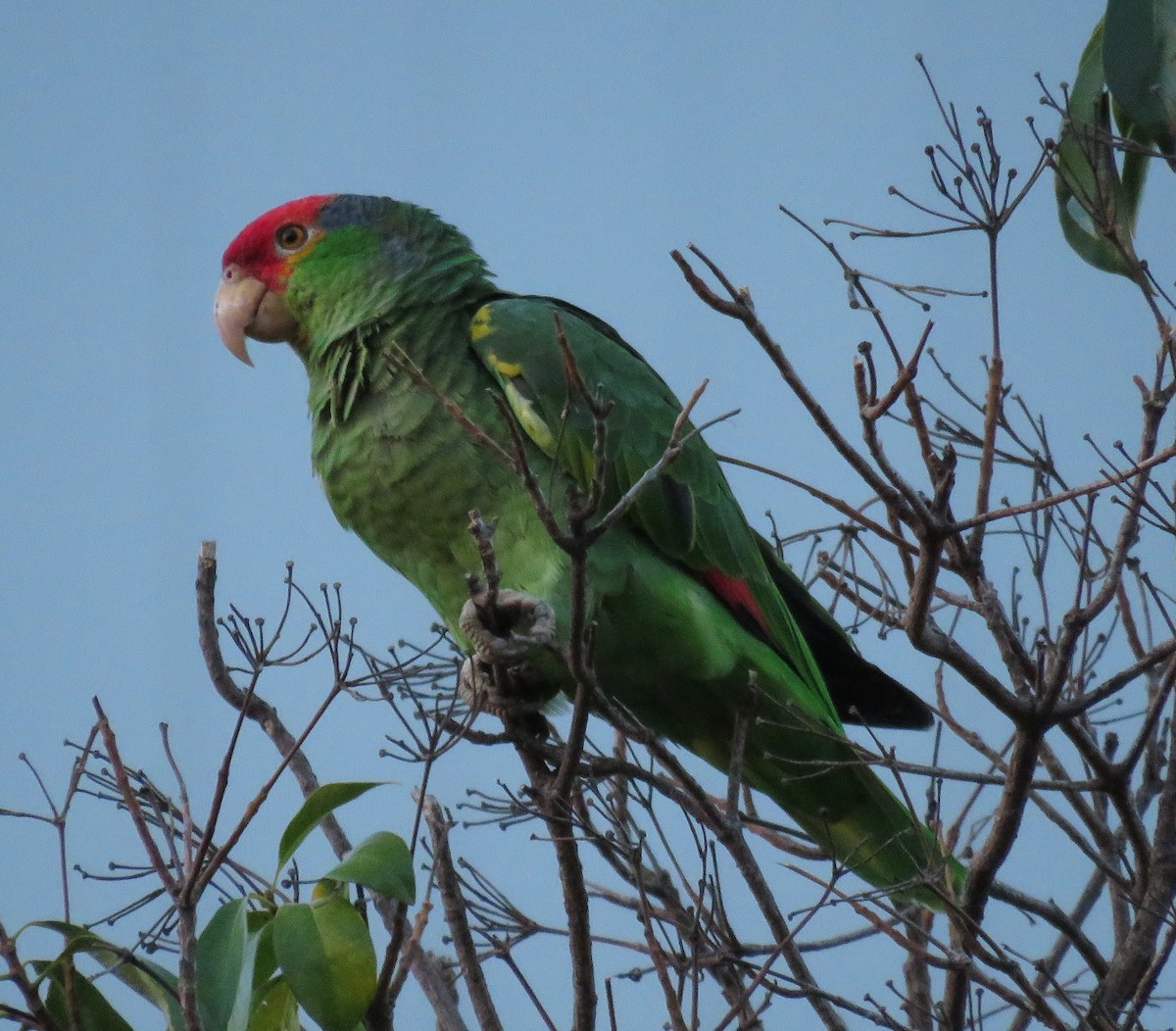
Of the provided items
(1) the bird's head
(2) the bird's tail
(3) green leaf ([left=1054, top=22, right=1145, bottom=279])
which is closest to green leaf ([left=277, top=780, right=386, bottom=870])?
(2) the bird's tail

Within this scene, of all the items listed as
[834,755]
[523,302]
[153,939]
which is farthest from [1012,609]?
[153,939]

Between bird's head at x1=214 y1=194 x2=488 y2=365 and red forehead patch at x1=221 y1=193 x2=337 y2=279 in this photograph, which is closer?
bird's head at x1=214 y1=194 x2=488 y2=365

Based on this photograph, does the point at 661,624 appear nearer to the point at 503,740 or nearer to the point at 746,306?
the point at 503,740

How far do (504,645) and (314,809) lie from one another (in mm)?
328

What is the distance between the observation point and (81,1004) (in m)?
1.42

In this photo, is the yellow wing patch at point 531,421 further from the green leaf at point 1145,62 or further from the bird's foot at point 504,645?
the green leaf at point 1145,62

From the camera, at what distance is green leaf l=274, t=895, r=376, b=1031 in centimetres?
135

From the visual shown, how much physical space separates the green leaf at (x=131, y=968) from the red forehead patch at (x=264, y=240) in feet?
5.41

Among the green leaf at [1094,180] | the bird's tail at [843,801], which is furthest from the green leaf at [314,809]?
the green leaf at [1094,180]

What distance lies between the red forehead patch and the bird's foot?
1.13m

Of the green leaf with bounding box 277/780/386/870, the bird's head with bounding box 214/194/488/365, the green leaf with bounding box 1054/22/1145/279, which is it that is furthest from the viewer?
the bird's head with bounding box 214/194/488/365

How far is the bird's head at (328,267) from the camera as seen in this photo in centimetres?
257

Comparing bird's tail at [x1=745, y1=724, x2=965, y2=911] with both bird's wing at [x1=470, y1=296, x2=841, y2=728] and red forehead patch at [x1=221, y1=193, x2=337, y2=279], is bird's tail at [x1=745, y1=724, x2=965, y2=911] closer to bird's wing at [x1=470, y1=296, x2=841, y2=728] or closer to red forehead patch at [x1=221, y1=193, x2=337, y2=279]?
bird's wing at [x1=470, y1=296, x2=841, y2=728]

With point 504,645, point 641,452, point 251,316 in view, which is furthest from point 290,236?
point 504,645
